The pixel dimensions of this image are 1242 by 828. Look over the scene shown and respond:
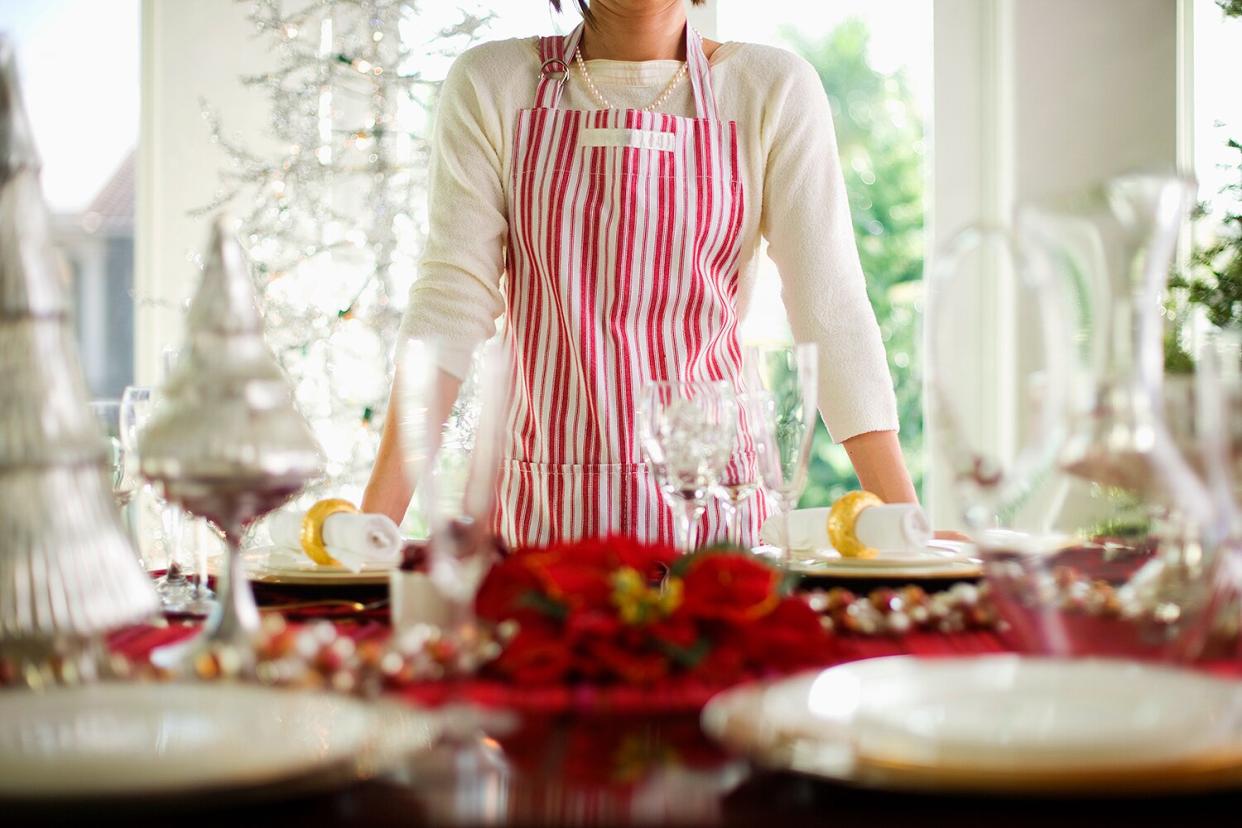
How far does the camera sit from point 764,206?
6.94 ft

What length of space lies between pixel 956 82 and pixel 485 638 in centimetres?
384

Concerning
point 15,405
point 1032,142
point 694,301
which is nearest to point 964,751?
point 15,405

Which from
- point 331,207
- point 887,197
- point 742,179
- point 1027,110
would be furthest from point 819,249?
point 887,197

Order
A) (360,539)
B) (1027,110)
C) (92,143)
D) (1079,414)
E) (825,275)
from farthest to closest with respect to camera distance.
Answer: (92,143), (1027,110), (825,275), (360,539), (1079,414)

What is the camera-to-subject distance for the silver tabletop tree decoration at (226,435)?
35.5 inches

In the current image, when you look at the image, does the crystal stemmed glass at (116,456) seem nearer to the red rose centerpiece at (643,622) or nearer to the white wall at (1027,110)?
the red rose centerpiece at (643,622)

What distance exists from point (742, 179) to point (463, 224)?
0.43m

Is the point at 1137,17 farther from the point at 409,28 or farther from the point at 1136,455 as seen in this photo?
the point at 1136,455

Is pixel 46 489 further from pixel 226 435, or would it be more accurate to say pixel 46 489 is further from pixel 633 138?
pixel 633 138

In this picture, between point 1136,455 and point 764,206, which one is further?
point 764,206

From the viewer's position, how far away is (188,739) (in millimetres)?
652

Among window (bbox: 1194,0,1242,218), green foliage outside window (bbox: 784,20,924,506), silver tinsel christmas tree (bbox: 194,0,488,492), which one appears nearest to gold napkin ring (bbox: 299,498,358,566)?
window (bbox: 1194,0,1242,218)

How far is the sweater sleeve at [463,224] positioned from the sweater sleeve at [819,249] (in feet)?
1.37

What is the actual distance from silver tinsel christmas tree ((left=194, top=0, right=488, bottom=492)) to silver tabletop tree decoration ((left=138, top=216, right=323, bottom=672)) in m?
3.39
